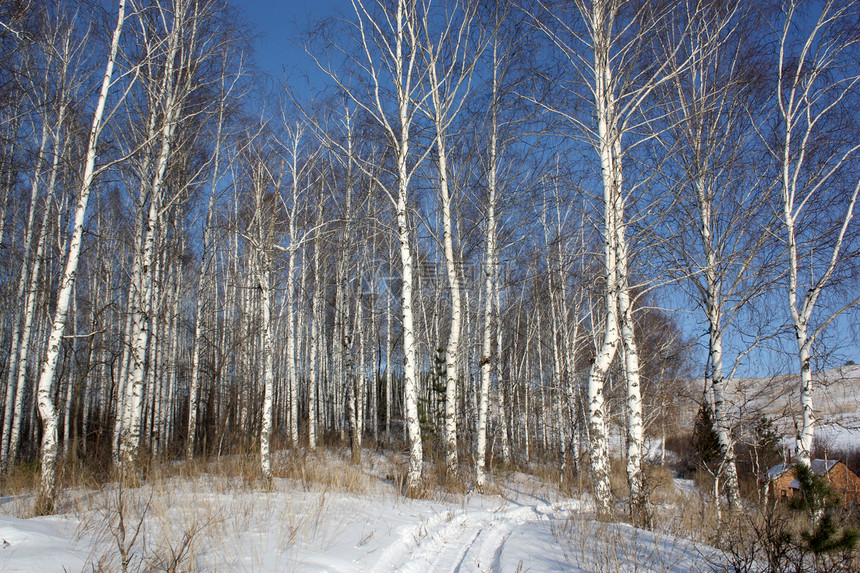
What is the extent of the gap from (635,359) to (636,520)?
1.92 meters

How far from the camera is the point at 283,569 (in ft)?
10.3

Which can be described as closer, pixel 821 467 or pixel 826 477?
pixel 826 477

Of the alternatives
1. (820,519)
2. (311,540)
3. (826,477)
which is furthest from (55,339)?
(826,477)

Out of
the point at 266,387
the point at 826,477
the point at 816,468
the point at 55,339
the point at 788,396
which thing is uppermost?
the point at 55,339

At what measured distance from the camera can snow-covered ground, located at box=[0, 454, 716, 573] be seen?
3072mm

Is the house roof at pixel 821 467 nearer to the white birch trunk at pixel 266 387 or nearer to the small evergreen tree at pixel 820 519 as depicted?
the small evergreen tree at pixel 820 519

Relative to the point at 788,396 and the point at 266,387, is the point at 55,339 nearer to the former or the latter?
the point at 266,387

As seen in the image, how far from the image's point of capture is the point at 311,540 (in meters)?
3.93

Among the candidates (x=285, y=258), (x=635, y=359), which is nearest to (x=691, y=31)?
(x=635, y=359)

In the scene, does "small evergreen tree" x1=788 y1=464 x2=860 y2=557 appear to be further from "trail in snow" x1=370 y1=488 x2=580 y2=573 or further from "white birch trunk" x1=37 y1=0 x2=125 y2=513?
"white birch trunk" x1=37 y1=0 x2=125 y2=513

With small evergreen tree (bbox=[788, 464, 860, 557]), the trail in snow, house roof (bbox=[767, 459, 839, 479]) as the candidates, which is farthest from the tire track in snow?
house roof (bbox=[767, 459, 839, 479])

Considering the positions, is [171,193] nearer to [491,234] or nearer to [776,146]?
[491,234]

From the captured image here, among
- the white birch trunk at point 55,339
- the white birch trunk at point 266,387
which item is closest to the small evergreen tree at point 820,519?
the white birch trunk at point 266,387

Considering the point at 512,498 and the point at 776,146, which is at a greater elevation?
the point at 776,146
